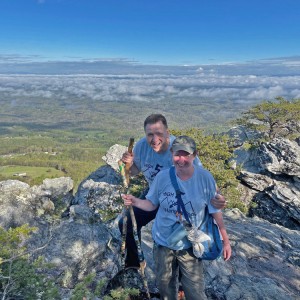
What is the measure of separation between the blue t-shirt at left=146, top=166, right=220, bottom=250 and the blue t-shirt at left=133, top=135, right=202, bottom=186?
0.77 metres

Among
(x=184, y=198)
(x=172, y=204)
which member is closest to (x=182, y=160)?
(x=184, y=198)

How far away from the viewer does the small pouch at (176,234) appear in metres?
4.62

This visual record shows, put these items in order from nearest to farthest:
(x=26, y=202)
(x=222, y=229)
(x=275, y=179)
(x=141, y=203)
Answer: (x=222, y=229) < (x=141, y=203) < (x=26, y=202) < (x=275, y=179)

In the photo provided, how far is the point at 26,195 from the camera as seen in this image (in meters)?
13.7

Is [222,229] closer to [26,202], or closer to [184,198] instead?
[184,198]

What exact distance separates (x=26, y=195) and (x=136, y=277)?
345 inches

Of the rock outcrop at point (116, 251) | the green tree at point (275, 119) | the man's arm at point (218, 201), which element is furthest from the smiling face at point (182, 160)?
the green tree at point (275, 119)

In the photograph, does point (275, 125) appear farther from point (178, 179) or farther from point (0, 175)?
point (0, 175)

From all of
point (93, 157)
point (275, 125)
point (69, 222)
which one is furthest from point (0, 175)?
point (69, 222)

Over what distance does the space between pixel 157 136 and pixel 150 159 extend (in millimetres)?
552

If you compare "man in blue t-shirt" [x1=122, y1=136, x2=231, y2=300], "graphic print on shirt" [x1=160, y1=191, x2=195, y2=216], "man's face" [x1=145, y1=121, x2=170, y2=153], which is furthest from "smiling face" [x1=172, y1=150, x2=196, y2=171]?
"man's face" [x1=145, y1=121, x2=170, y2=153]

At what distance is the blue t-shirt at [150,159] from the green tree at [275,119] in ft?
87.5

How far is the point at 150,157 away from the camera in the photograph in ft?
18.5

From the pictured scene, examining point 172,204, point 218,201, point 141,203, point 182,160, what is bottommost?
point 141,203
